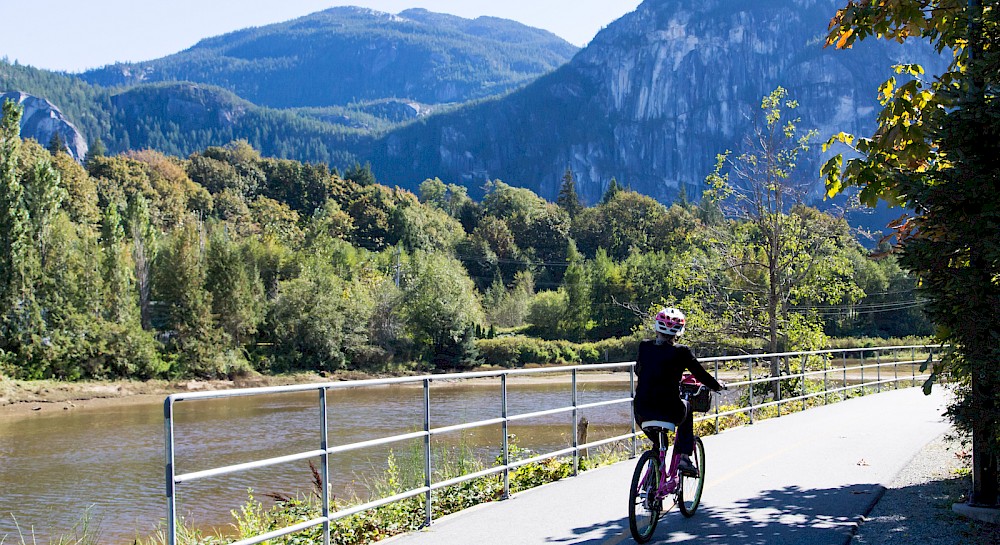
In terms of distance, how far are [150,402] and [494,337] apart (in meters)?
39.3

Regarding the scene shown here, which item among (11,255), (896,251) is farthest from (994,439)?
(11,255)

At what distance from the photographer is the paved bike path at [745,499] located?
821cm

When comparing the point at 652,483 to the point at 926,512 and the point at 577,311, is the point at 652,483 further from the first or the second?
the point at 577,311

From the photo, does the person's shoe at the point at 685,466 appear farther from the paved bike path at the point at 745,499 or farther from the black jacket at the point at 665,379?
the paved bike path at the point at 745,499

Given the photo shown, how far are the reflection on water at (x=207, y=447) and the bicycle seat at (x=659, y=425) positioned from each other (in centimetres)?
485

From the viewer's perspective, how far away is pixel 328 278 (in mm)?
79500

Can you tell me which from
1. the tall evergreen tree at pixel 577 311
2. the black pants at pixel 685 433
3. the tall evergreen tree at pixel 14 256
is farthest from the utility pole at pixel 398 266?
the black pants at pixel 685 433

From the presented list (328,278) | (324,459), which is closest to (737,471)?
(324,459)

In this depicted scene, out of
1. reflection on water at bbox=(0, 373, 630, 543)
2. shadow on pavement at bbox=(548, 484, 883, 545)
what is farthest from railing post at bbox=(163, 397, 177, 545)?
reflection on water at bbox=(0, 373, 630, 543)

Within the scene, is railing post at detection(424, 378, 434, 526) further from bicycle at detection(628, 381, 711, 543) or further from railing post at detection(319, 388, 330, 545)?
bicycle at detection(628, 381, 711, 543)

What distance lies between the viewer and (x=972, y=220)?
7.92 meters

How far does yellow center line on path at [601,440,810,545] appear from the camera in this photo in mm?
8008

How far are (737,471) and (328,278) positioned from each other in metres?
70.0

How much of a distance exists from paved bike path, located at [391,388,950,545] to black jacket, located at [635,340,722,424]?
3.52 feet
